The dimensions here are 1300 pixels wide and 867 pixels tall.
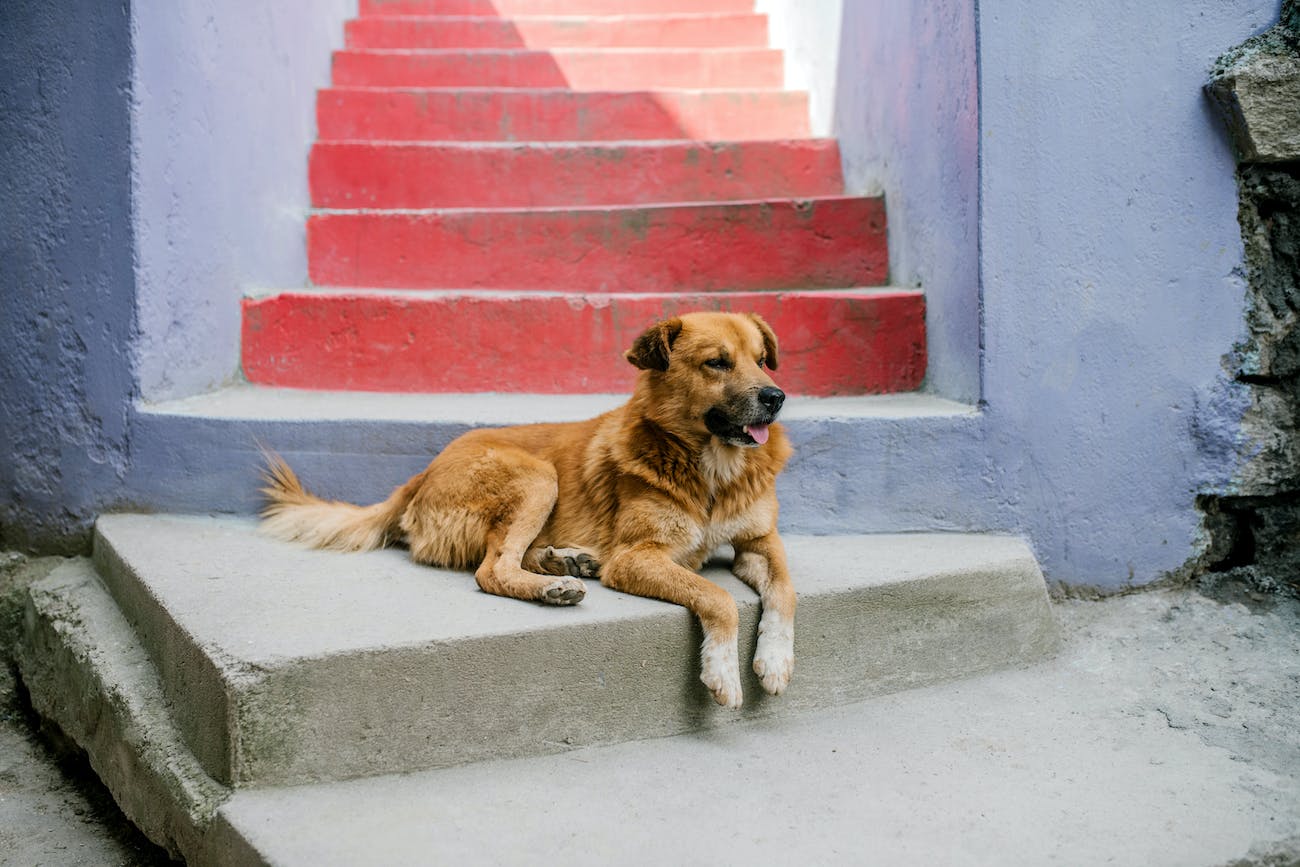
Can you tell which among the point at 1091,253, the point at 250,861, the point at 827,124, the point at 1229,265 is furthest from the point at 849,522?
the point at 827,124

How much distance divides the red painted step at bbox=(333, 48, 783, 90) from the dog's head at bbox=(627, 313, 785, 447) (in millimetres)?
3432

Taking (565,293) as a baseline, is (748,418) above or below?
below

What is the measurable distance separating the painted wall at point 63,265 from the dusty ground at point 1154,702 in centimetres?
33

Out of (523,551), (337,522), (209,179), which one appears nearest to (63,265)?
(209,179)

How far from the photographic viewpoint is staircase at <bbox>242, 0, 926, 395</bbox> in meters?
4.19

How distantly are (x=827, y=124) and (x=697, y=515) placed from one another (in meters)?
3.23

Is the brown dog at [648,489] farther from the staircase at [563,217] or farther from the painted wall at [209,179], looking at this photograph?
the painted wall at [209,179]

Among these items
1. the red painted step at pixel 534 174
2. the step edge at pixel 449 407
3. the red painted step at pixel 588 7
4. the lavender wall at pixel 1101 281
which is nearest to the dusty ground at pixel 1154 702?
the lavender wall at pixel 1101 281

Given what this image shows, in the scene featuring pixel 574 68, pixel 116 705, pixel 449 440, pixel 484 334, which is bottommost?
pixel 116 705

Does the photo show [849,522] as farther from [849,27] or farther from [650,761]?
[849,27]

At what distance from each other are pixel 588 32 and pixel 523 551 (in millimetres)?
4435

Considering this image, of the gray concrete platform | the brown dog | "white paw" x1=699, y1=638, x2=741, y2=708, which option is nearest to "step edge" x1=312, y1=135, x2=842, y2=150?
the brown dog

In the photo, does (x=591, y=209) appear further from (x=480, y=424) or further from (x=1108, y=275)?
(x=1108, y=275)

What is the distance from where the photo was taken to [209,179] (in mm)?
4008
